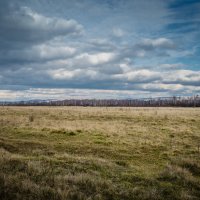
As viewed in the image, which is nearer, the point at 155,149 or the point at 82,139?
the point at 155,149

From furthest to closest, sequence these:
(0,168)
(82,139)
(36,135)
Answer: (36,135)
(82,139)
(0,168)

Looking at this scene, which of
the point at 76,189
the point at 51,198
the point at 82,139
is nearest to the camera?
the point at 51,198

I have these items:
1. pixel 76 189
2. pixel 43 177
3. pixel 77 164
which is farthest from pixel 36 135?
pixel 76 189

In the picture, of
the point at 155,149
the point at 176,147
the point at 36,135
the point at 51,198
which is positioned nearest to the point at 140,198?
the point at 51,198

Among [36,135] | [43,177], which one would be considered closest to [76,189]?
[43,177]

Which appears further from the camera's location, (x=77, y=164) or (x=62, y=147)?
(x=62, y=147)

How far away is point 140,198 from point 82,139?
10.0 metres

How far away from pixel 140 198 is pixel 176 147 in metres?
8.46

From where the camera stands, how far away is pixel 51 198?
6301 millimetres

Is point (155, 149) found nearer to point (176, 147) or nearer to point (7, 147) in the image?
point (176, 147)

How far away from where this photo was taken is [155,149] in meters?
13.6

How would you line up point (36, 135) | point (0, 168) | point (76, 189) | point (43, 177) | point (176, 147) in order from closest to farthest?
point (76, 189) < point (43, 177) < point (0, 168) < point (176, 147) < point (36, 135)

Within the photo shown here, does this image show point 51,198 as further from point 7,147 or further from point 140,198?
point 7,147

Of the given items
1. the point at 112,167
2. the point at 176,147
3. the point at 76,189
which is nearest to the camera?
the point at 76,189
